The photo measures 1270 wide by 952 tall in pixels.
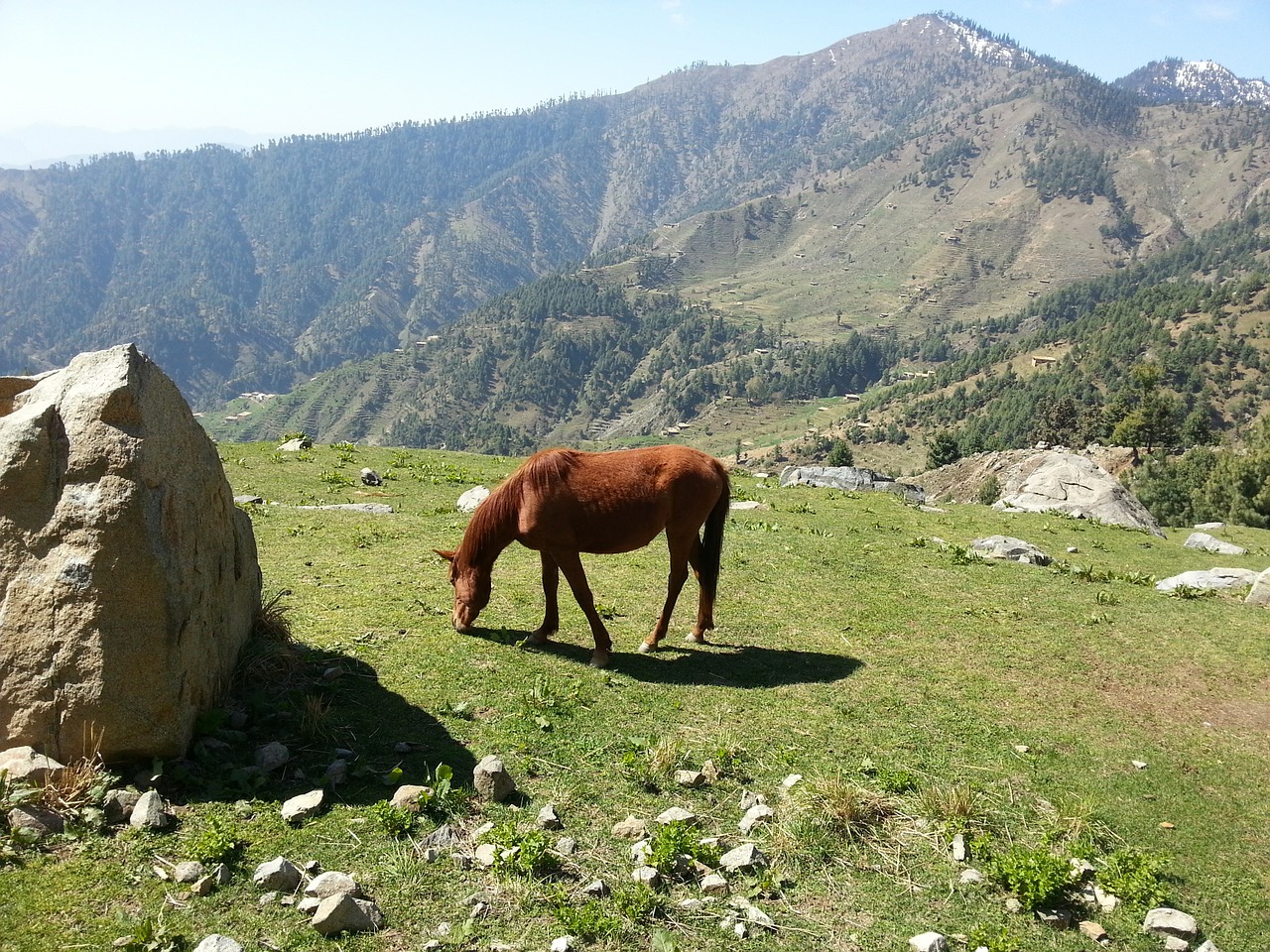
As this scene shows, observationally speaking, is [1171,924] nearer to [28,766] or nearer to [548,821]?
[548,821]

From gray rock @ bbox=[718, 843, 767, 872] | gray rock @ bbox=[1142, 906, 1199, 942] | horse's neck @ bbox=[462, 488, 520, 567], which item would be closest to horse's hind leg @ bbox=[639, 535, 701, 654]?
horse's neck @ bbox=[462, 488, 520, 567]

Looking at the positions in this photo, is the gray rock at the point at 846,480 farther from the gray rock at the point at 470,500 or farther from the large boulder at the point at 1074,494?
the gray rock at the point at 470,500

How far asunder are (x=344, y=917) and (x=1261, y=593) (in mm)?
18758

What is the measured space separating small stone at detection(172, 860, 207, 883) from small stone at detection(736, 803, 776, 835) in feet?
15.6

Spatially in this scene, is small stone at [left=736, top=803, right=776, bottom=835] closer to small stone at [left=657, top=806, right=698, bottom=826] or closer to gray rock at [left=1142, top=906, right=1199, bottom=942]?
small stone at [left=657, top=806, right=698, bottom=826]

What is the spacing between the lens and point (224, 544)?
9508mm

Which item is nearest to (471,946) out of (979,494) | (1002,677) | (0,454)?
(0,454)

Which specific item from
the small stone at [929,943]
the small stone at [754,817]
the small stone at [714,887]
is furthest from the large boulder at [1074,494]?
the small stone at [714,887]

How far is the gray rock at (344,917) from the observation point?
19.6 ft

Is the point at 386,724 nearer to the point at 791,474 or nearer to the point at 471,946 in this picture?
the point at 471,946

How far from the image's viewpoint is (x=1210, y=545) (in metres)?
27.1

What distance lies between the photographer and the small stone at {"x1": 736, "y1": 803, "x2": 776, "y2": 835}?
7.93 m

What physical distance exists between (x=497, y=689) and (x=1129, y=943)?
23.2 ft

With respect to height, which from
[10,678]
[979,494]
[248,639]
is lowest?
[979,494]
